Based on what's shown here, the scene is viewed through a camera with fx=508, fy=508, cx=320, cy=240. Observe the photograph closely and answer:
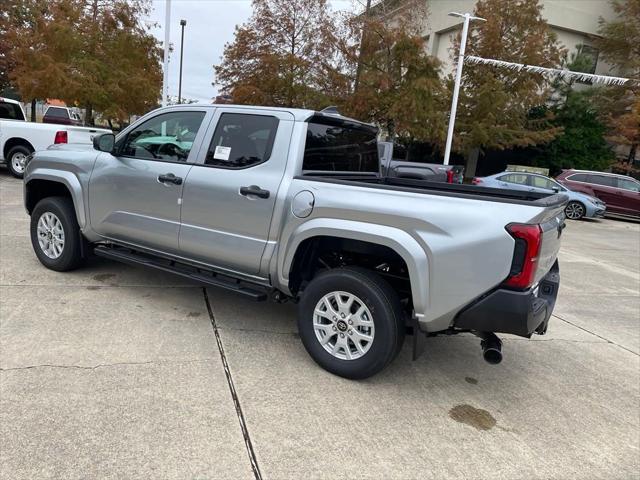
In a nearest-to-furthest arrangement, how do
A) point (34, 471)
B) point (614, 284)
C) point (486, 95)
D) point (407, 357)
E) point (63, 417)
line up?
point (34, 471) → point (63, 417) → point (407, 357) → point (614, 284) → point (486, 95)

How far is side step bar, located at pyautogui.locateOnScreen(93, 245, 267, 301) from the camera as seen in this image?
399 centimetres

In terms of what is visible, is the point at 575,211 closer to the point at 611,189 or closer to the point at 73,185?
the point at 611,189

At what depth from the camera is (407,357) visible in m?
4.16

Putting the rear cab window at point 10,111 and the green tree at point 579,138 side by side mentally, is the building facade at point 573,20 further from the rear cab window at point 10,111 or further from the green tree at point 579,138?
the rear cab window at point 10,111

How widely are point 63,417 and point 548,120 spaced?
87.8 feet

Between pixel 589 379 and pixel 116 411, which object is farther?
pixel 589 379

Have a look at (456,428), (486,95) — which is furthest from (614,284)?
(486,95)

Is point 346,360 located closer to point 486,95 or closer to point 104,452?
point 104,452

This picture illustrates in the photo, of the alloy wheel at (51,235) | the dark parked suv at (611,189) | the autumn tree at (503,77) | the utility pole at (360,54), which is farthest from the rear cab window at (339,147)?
the autumn tree at (503,77)

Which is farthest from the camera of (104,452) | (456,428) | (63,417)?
(456,428)

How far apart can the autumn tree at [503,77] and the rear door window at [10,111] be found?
54.4 feet

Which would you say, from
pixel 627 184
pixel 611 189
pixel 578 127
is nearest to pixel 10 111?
pixel 611 189

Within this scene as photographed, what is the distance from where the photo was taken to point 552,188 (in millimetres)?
17047

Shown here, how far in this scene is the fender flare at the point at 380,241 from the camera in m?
3.15
